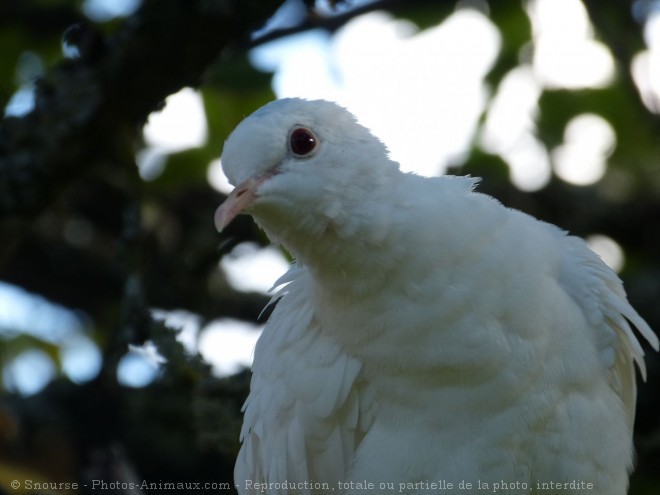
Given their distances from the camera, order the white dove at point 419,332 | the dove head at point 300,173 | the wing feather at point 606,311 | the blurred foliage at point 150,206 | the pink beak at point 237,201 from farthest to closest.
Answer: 1. the blurred foliage at point 150,206
2. the wing feather at point 606,311
3. the white dove at point 419,332
4. the dove head at point 300,173
5. the pink beak at point 237,201

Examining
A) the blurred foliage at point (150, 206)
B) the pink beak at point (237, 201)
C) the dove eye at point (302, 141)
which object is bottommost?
the blurred foliage at point (150, 206)

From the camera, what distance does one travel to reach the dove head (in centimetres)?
360

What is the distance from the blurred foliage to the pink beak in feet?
Result: 3.34

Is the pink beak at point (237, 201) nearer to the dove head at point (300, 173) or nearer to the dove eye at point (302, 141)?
the dove head at point (300, 173)

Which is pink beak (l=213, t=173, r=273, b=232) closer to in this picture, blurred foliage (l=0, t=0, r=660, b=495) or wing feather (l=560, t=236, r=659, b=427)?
blurred foliage (l=0, t=0, r=660, b=495)

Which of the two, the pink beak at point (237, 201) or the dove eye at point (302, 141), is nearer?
the pink beak at point (237, 201)

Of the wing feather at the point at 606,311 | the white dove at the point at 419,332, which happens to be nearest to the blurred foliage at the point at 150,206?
the white dove at the point at 419,332

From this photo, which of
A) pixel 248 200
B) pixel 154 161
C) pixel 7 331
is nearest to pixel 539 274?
pixel 248 200

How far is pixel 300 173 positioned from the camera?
3.66 m

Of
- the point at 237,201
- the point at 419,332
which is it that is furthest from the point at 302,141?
the point at 419,332

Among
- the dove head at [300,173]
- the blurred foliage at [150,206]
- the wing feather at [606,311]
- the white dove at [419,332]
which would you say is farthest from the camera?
the blurred foliage at [150,206]

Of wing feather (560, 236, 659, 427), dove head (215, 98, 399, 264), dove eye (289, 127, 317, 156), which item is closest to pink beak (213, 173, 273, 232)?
dove head (215, 98, 399, 264)

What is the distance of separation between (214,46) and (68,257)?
251 centimetres

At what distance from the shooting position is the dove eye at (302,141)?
370 centimetres
